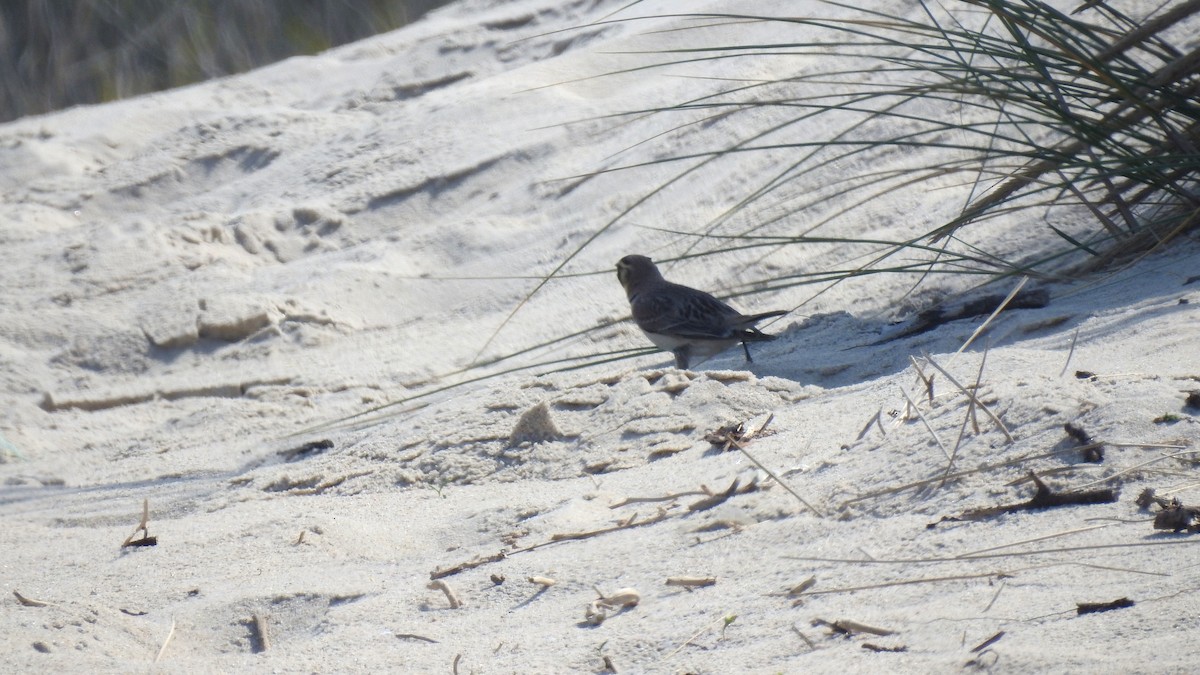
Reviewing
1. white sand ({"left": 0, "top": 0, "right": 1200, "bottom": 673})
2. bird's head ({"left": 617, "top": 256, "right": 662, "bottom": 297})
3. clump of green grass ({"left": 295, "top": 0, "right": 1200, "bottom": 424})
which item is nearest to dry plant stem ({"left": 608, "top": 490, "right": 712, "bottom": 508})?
white sand ({"left": 0, "top": 0, "right": 1200, "bottom": 673})

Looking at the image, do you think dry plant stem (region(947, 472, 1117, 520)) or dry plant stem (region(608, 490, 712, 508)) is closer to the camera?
dry plant stem (region(947, 472, 1117, 520))

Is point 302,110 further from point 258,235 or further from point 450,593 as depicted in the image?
point 450,593

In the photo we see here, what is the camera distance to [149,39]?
9.52m

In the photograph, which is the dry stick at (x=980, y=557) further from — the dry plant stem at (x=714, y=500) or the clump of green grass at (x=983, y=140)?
the clump of green grass at (x=983, y=140)

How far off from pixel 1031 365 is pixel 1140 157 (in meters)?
0.53

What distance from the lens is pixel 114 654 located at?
2146mm

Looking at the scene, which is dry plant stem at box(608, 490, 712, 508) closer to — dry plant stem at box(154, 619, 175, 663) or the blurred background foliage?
dry plant stem at box(154, 619, 175, 663)

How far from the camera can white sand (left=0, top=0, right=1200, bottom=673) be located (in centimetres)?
187

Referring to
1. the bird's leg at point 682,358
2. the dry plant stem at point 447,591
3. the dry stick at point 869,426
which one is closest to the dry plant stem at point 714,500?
the dry stick at point 869,426

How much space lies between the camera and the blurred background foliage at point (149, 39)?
9.35m

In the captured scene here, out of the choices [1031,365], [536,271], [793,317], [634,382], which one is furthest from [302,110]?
[1031,365]

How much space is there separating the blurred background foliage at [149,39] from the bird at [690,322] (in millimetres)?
5617

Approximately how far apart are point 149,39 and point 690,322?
21.9 feet

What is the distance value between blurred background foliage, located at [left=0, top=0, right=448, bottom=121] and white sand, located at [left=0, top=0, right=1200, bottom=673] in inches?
45.4
